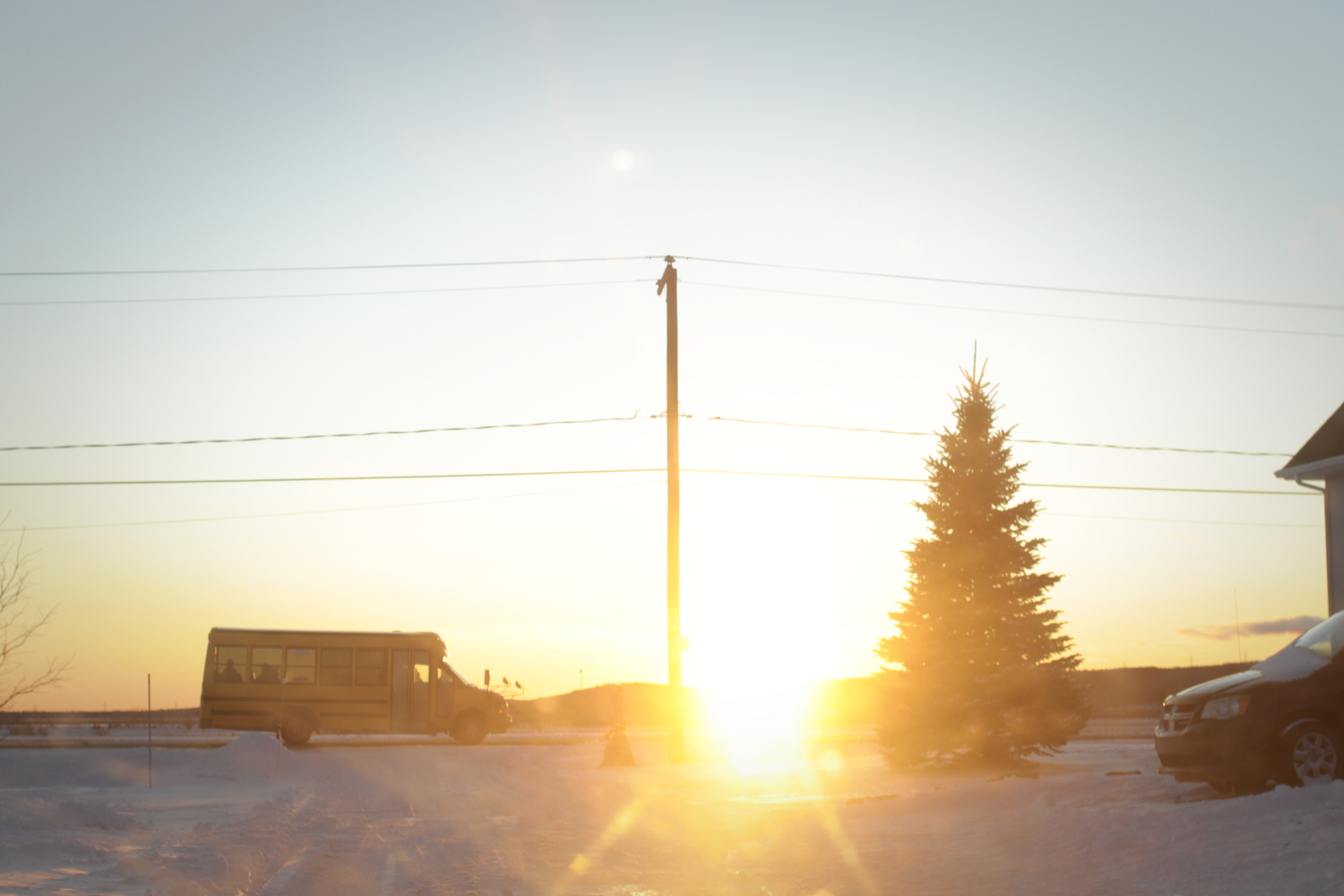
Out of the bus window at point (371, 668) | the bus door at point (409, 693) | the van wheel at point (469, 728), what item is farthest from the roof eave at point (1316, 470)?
the bus window at point (371, 668)

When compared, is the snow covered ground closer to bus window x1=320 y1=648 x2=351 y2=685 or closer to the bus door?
bus window x1=320 y1=648 x2=351 y2=685

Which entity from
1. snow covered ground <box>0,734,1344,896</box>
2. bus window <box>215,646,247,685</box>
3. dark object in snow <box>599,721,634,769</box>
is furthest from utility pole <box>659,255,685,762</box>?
bus window <box>215,646,247,685</box>

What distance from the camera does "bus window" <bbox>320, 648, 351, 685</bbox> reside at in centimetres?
2548

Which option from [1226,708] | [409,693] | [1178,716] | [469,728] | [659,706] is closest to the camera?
[1226,708]

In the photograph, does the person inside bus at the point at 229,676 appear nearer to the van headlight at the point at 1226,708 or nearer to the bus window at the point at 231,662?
the bus window at the point at 231,662

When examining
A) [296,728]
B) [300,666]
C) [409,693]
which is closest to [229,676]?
[300,666]

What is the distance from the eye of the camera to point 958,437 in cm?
1891

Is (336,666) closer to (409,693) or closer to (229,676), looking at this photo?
(409,693)

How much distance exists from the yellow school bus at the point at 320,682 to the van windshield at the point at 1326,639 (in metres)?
20.5

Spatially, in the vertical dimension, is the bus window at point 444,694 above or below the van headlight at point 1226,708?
below

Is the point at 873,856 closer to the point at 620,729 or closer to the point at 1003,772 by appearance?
the point at 1003,772

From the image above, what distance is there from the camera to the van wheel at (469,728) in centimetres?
2694

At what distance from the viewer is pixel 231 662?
25.2 m

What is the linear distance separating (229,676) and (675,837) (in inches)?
715
